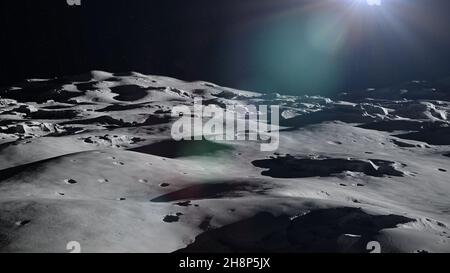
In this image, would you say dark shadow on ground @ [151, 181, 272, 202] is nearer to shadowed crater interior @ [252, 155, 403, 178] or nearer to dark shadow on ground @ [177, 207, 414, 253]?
dark shadow on ground @ [177, 207, 414, 253]

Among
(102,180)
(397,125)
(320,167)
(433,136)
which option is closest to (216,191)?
(102,180)

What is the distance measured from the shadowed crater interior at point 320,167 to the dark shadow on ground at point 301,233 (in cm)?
244

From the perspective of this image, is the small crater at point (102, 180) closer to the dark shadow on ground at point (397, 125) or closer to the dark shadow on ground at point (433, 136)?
the dark shadow on ground at point (433, 136)

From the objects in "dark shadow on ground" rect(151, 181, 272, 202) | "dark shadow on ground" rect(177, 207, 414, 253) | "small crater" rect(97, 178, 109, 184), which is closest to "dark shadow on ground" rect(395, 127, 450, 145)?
"dark shadow on ground" rect(151, 181, 272, 202)

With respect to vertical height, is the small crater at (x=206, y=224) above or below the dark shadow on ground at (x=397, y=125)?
above

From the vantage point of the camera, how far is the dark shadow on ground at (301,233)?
11.9 feet

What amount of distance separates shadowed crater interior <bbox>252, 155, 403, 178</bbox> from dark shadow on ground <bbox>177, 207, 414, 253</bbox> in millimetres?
2440

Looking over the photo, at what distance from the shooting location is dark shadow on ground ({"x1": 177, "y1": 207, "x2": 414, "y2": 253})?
363 centimetres

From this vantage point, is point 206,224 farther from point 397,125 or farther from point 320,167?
point 397,125

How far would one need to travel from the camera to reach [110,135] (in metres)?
8.77

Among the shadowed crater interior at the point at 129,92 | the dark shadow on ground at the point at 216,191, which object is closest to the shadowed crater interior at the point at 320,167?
the dark shadow on ground at the point at 216,191

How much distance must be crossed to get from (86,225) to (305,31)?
74.9 ft

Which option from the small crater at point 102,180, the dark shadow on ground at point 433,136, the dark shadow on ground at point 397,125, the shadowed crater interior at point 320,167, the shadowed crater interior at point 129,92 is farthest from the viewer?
the shadowed crater interior at point 129,92
